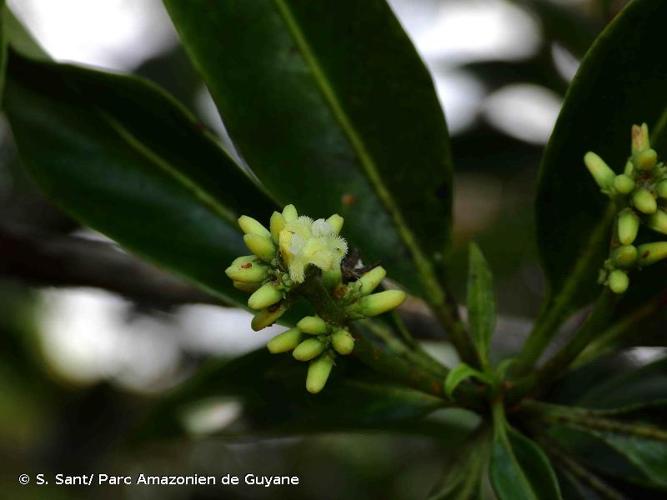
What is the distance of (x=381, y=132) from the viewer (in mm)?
1292

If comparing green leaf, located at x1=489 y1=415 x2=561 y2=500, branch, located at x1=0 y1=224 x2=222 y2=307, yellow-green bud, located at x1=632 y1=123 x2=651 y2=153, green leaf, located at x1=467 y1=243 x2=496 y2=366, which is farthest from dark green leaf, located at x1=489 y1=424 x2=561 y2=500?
branch, located at x1=0 y1=224 x2=222 y2=307

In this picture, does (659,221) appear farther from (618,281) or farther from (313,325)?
(313,325)

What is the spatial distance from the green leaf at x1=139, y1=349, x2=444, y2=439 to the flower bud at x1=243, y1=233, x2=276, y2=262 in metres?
0.41

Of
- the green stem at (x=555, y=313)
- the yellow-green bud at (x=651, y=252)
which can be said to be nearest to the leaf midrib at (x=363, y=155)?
the green stem at (x=555, y=313)

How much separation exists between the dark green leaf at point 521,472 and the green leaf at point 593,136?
251 millimetres

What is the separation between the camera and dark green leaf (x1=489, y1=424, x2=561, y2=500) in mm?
1033

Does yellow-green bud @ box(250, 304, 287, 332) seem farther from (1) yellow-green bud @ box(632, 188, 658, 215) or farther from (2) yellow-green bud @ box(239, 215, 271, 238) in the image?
(1) yellow-green bud @ box(632, 188, 658, 215)

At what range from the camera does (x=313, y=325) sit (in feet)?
2.97

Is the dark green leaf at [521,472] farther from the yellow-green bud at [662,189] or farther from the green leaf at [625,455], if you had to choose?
the yellow-green bud at [662,189]

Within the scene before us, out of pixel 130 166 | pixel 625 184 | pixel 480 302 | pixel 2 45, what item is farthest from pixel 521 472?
pixel 2 45

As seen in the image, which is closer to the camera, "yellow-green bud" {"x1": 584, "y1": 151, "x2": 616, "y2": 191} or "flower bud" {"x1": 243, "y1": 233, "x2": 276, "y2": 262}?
"flower bud" {"x1": 243, "y1": 233, "x2": 276, "y2": 262}

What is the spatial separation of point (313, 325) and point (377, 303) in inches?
2.7

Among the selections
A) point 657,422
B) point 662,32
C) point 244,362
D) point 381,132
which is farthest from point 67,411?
point 662,32

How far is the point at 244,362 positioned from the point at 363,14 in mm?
505
